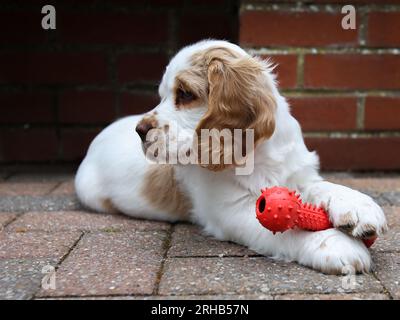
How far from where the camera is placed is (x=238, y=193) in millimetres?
2162

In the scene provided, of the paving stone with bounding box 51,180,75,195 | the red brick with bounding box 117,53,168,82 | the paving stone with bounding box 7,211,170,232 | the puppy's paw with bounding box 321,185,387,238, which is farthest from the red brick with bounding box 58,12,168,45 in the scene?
the puppy's paw with bounding box 321,185,387,238

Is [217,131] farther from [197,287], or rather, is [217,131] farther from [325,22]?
[325,22]

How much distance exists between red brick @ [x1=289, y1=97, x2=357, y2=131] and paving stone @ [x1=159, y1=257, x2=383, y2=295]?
1.61 meters

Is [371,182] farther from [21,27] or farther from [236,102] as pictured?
[21,27]

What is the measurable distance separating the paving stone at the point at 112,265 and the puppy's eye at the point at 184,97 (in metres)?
0.60

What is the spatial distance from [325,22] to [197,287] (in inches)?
84.7

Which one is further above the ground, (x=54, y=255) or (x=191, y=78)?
(x=191, y=78)

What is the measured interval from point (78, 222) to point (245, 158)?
3.15 ft

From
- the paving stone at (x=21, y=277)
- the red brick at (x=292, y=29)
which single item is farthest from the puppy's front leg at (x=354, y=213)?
the red brick at (x=292, y=29)

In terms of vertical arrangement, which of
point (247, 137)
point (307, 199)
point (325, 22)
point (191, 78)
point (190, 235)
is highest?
point (325, 22)

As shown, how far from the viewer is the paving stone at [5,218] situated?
255 centimetres

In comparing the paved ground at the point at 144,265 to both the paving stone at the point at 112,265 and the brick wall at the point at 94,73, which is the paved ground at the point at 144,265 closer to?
the paving stone at the point at 112,265

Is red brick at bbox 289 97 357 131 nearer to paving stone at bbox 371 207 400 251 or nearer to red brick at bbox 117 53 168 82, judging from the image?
paving stone at bbox 371 207 400 251
